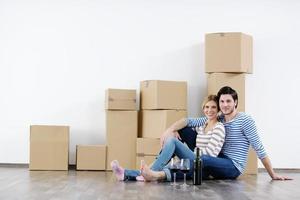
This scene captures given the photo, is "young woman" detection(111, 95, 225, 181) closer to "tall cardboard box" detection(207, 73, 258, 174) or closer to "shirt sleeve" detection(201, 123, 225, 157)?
"shirt sleeve" detection(201, 123, 225, 157)

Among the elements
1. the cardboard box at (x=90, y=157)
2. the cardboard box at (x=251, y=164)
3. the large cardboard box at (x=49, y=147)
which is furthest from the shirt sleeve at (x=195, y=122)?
the large cardboard box at (x=49, y=147)

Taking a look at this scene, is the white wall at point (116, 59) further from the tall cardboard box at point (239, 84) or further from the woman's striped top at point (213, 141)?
the woman's striped top at point (213, 141)

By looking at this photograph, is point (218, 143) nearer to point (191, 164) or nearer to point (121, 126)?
point (191, 164)

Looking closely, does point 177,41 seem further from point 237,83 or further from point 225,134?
point 225,134

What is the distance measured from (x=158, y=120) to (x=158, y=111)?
0.09 meters

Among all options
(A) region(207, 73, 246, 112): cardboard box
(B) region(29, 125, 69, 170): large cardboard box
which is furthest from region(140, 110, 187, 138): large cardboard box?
(B) region(29, 125, 69, 170): large cardboard box

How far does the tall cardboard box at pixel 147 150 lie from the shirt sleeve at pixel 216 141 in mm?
1104

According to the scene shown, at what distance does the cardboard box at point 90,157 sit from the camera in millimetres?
5734

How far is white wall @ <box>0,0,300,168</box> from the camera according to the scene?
6070 millimetres

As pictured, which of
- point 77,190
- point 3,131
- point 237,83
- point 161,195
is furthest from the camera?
point 3,131

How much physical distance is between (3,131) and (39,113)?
456 millimetres

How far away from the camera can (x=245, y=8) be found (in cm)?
615

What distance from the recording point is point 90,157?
18.9 ft

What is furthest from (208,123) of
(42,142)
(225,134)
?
(42,142)
